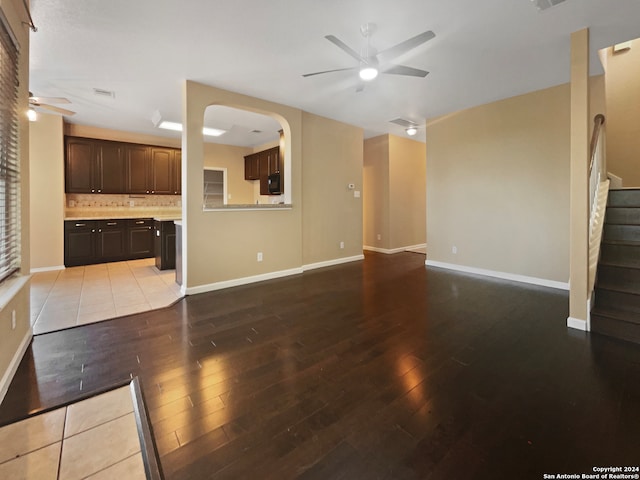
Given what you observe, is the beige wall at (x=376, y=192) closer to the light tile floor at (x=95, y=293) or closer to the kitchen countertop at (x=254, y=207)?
the kitchen countertop at (x=254, y=207)

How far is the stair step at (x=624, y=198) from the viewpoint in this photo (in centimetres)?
329

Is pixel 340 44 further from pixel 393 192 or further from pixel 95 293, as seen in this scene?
→ pixel 393 192

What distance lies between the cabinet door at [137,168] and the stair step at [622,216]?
7.62m

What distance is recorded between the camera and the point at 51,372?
202 centimetres

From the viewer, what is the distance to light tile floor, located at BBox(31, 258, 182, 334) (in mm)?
3012

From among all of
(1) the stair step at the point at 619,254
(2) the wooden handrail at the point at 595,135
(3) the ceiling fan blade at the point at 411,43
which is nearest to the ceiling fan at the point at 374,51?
(3) the ceiling fan blade at the point at 411,43

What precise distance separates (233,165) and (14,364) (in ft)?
20.8

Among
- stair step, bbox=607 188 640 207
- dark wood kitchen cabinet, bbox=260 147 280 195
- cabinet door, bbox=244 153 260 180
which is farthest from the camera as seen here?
cabinet door, bbox=244 153 260 180

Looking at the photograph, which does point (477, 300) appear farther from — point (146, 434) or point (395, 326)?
point (146, 434)

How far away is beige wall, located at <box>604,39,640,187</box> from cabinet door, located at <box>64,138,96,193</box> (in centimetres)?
873

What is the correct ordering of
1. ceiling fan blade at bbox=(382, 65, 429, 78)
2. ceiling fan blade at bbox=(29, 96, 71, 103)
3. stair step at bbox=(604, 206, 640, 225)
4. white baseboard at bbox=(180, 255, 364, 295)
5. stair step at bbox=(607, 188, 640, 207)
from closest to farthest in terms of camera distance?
ceiling fan blade at bbox=(382, 65, 429, 78) < stair step at bbox=(604, 206, 640, 225) < stair step at bbox=(607, 188, 640, 207) < ceiling fan blade at bbox=(29, 96, 71, 103) < white baseboard at bbox=(180, 255, 364, 295)

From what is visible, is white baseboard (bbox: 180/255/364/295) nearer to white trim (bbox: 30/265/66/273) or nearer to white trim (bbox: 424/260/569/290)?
white trim (bbox: 424/260/569/290)

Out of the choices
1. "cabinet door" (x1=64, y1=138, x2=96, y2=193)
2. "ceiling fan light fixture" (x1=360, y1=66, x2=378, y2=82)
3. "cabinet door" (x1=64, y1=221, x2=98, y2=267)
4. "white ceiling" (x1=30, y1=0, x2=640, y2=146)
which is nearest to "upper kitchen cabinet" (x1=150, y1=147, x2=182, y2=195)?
"cabinet door" (x1=64, y1=138, x2=96, y2=193)

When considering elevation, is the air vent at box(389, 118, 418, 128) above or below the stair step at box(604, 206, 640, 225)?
above
